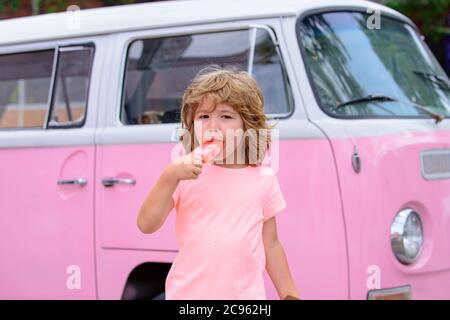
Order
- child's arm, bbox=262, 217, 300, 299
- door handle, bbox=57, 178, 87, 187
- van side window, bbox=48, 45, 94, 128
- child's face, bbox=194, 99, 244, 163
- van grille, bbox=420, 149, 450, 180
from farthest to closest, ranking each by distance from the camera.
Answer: van side window, bbox=48, 45, 94, 128 → door handle, bbox=57, 178, 87, 187 → van grille, bbox=420, 149, 450, 180 → child's arm, bbox=262, 217, 300, 299 → child's face, bbox=194, 99, 244, 163

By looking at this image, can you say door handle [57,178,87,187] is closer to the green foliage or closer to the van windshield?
the van windshield

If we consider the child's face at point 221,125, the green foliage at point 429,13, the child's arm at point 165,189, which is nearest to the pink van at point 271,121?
the child's face at point 221,125

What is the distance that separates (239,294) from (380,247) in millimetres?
1266

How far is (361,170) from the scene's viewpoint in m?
3.24

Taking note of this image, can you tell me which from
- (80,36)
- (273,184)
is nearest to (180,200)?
(273,184)

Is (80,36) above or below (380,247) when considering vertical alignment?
above

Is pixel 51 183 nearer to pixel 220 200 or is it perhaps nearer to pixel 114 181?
pixel 114 181

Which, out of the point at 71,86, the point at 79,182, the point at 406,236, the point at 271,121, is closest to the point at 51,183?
the point at 79,182

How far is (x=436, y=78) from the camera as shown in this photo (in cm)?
406

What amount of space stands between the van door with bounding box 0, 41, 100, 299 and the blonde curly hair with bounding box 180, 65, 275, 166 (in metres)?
1.59

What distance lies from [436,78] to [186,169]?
2.45m

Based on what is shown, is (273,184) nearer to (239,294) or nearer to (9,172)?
(239,294)

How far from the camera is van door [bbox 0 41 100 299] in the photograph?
12.5ft

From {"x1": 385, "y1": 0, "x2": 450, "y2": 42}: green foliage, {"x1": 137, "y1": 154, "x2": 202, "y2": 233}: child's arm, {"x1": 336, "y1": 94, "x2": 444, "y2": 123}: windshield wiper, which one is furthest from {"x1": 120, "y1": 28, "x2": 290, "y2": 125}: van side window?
{"x1": 385, "y1": 0, "x2": 450, "y2": 42}: green foliage
